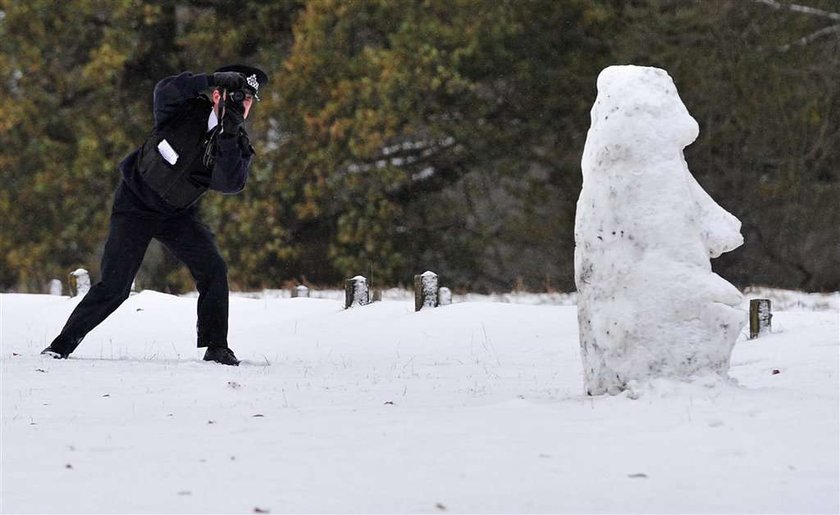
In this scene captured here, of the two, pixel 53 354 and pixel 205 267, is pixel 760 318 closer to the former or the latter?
pixel 205 267

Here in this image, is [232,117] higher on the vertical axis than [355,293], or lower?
higher

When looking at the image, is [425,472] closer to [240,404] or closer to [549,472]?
[549,472]

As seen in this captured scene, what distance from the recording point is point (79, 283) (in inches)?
637

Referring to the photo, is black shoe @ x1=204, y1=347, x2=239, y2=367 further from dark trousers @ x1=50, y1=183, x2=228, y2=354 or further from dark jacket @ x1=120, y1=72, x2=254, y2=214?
dark jacket @ x1=120, y1=72, x2=254, y2=214

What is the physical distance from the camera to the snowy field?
530 cm

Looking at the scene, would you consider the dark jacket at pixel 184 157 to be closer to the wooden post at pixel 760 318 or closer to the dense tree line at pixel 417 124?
the wooden post at pixel 760 318

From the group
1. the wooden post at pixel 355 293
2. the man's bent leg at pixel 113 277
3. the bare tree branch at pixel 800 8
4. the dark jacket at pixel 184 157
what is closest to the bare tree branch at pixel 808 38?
the bare tree branch at pixel 800 8

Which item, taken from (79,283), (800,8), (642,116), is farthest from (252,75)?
(800,8)

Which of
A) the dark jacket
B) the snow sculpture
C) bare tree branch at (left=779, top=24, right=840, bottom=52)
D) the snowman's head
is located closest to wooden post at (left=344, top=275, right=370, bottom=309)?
the dark jacket

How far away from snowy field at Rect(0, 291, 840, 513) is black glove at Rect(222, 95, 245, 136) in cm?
163

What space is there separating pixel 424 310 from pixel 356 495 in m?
8.40

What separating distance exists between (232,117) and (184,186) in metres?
0.60

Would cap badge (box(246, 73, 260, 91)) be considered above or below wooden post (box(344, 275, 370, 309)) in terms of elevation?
above

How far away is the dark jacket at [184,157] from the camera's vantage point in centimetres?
956
